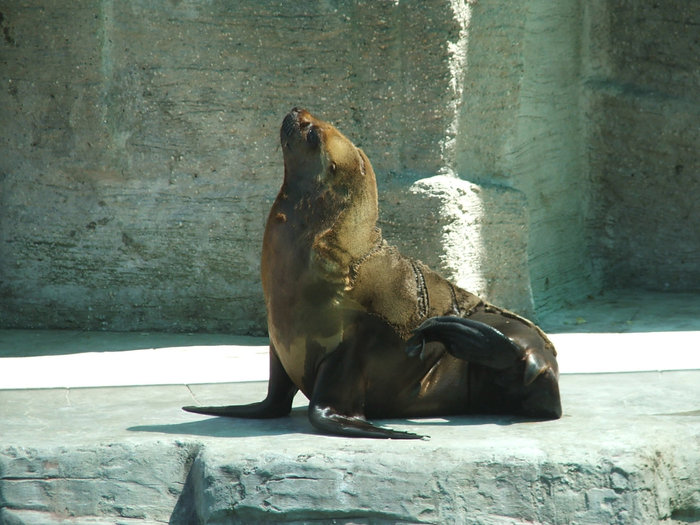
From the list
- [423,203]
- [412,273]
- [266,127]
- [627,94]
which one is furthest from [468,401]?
[627,94]

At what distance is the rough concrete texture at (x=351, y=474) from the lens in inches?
130

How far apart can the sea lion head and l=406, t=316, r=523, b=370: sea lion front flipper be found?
1.72 feet

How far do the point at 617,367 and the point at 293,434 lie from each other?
1990 mm

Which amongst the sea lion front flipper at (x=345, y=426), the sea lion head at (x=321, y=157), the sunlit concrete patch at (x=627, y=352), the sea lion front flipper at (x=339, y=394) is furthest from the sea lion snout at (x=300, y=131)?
the sunlit concrete patch at (x=627, y=352)

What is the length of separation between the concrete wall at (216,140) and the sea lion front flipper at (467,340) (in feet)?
6.90

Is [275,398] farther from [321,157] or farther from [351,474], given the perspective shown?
[321,157]

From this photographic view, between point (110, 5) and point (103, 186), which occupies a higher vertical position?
point (110, 5)

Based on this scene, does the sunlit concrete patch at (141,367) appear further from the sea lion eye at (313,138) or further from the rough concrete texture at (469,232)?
the sea lion eye at (313,138)

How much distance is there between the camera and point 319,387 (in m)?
3.68

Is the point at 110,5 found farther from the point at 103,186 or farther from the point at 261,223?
the point at 261,223

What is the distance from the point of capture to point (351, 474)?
331 cm

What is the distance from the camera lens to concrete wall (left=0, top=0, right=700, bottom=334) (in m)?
5.90

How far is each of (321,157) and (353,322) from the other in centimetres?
57

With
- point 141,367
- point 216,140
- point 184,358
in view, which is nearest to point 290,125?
point 141,367
